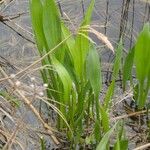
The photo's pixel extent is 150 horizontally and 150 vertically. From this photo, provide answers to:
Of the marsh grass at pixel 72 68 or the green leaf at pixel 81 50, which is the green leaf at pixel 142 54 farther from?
the green leaf at pixel 81 50

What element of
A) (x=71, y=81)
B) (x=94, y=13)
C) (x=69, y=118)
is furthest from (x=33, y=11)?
(x=94, y=13)

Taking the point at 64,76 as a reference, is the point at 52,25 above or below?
above

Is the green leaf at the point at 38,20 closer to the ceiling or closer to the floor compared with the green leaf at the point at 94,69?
closer to the ceiling

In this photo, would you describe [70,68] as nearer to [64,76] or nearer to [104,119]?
[64,76]

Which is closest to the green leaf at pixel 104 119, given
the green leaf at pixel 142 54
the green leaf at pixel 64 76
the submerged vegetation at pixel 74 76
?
the submerged vegetation at pixel 74 76

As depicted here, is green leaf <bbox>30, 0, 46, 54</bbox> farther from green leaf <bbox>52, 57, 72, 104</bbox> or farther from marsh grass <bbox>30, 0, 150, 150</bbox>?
green leaf <bbox>52, 57, 72, 104</bbox>

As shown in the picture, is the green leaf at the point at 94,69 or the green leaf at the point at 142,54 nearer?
the green leaf at the point at 94,69

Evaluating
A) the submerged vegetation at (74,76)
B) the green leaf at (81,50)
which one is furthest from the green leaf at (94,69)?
the green leaf at (81,50)

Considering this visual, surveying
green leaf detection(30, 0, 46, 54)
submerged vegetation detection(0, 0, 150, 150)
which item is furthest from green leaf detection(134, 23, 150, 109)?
green leaf detection(30, 0, 46, 54)

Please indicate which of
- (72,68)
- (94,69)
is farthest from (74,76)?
(94,69)

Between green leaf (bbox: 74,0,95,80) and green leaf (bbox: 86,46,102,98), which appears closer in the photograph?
green leaf (bbox: 86,46,102,98)

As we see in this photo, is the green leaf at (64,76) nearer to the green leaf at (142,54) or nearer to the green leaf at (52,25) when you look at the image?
the green leaf at (52,25)

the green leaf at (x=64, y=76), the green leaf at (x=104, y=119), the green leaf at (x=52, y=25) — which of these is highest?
the green leaf at (x=52, y=25)
